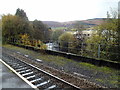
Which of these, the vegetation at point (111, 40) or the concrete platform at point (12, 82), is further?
the vegetation at point (111, 40)

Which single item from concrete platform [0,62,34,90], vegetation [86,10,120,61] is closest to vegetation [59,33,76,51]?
vegetation [86,10,120,61]

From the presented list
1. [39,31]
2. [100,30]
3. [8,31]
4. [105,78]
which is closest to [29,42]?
[8,31]

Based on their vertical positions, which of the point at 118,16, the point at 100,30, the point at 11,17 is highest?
the point at 11,17

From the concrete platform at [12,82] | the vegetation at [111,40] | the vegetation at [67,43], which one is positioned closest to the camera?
the concrete platform at [12,82]

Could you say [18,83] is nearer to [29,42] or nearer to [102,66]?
[102,66]

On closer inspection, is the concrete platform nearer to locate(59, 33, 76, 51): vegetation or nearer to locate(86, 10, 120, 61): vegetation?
locate(86, 10, 120, 61): vegetation

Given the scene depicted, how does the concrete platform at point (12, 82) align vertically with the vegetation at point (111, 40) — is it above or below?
below

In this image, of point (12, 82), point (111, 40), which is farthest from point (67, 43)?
point (12, 82)

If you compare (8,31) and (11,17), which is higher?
(11,17)

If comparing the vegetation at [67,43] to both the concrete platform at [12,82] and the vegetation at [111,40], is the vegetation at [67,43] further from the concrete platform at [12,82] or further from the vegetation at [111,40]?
the concrete platform at [12,82]

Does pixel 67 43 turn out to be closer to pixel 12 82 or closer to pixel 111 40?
pixel 111 40

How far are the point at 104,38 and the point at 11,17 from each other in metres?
20.3

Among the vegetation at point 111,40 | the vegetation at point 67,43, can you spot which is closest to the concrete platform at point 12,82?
the vegetation at point 111,40

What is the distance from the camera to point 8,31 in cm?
2352
